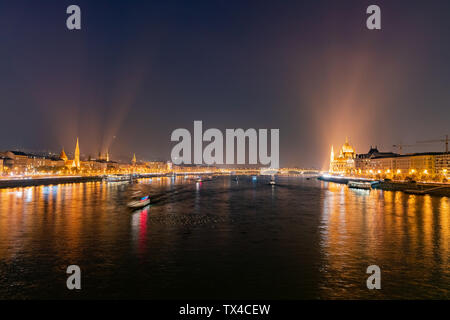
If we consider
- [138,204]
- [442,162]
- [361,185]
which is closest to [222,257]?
[138,204]

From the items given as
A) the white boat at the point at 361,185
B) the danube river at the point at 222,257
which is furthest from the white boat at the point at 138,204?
the white boat at the point at 361,185

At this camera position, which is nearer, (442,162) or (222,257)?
(222,257)

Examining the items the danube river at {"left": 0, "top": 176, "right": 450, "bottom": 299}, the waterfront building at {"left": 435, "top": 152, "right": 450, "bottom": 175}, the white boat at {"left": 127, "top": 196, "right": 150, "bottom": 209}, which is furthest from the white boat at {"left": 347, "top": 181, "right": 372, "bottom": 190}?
the waterfront building at {"left": 435, "top": 152, "right": 450, "bottom": 175}

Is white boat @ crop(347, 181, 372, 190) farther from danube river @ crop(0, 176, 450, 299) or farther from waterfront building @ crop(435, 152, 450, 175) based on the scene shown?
waterfront building @ crop(435, 152, 450, 175)

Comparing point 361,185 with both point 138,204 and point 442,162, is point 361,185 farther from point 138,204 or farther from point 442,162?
point 442,162

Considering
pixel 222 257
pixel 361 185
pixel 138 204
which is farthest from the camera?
pixel 361 185

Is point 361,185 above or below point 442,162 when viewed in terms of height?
below

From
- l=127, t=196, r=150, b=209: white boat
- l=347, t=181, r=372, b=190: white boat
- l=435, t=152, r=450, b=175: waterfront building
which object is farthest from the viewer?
l=435, t=152, r=450, b=175: waterfront building

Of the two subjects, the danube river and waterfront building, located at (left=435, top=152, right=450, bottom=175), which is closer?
the danube river

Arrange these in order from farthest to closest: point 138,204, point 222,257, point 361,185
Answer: point 361,185, point 138,204, point 222,257

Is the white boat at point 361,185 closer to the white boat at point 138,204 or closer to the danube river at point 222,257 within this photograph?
the danube river at point 222,257
